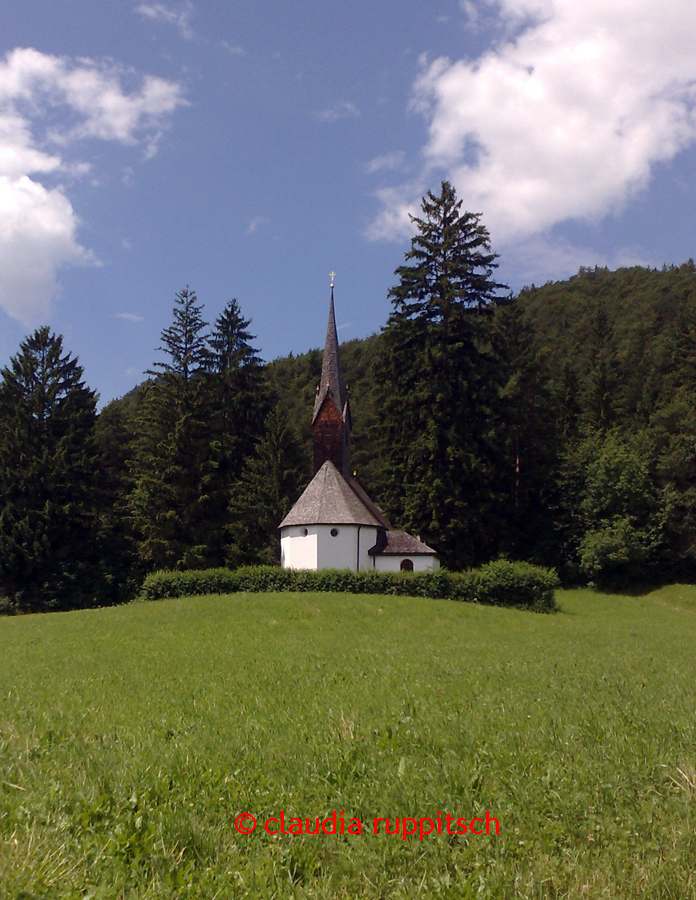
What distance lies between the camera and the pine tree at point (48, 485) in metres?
38.1

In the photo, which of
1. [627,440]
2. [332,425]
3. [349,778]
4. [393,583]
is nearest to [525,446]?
[627,440]

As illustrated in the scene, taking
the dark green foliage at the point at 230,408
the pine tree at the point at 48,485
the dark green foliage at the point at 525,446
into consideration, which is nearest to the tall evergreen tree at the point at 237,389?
the dark green foliage at the point at 230,408

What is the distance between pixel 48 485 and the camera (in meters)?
39.8

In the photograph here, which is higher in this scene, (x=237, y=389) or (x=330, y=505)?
(x=237, y=389)

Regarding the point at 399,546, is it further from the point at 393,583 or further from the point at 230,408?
the point at 230,408

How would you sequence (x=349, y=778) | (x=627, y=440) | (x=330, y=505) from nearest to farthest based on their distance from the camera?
(x=349, y=778), (x=330, y=505), (x=627, y=440)

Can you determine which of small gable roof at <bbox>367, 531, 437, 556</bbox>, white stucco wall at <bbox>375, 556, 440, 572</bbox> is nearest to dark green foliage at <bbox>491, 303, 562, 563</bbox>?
small gable roof at <bbox>367, 531, 437, 556</bbox>

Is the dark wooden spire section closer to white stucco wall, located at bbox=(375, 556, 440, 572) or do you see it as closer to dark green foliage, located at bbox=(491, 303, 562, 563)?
white stucco wall, located at bbox=(375, 556, 440, 572)

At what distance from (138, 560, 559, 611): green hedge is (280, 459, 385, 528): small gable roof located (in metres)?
3.54

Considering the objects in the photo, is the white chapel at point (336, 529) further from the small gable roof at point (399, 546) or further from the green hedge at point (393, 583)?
the green hedge at point (393, 583)

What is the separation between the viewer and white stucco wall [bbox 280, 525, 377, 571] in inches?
1220

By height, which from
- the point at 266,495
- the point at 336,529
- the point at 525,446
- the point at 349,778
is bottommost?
the point at 349,778

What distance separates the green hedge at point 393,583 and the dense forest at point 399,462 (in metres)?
6.78

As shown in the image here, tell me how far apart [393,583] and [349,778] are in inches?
890
